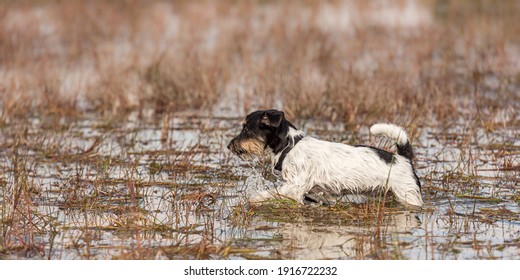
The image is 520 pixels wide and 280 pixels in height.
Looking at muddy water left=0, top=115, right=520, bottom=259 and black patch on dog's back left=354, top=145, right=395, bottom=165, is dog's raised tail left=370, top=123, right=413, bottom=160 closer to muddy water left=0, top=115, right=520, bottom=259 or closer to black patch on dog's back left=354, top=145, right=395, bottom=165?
black patch on dog's back left=354, top=145, right=395, bottom=165

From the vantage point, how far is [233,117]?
11.1 m

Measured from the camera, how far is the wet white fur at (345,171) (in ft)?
21.6

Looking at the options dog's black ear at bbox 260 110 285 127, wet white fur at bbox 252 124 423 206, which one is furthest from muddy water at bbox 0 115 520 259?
dog's black ear at bbox 260 110 285 127


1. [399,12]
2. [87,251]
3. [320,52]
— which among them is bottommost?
[87,251]

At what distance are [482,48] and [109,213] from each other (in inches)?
408

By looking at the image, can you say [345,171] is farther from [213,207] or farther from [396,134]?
[213,207]

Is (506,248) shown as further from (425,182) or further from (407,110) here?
(407,110)

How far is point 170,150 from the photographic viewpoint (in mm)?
9062

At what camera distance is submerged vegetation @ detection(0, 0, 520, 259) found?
591 cm

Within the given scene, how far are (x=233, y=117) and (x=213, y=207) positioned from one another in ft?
14.4

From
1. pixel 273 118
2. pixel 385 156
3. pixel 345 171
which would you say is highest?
pixel 273 118

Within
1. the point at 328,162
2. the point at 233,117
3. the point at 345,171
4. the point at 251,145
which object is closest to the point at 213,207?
the point at 251,145

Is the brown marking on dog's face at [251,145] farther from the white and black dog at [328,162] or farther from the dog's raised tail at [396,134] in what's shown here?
the dog's raised tail at [396,134]
